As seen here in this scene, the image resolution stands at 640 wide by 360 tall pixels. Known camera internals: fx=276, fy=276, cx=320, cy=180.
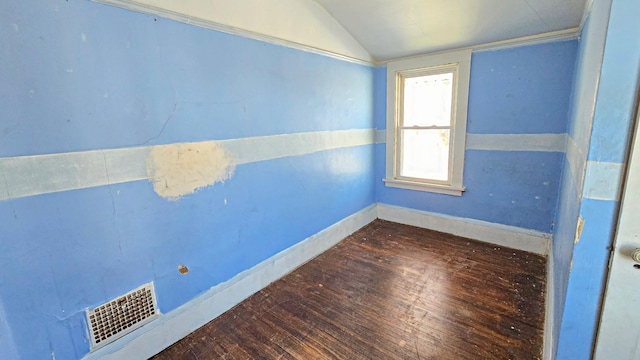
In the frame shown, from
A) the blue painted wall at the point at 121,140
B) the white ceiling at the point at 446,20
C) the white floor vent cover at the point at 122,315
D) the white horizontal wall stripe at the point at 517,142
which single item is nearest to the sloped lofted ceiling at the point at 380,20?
the white ceiling at the point at 446,20

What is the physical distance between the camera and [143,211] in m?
1.67

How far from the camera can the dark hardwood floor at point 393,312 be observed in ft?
5.79

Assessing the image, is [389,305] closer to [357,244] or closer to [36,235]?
[357,244]

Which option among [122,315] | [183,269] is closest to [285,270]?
[183,269]

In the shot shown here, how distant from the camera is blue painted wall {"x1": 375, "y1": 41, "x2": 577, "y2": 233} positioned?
259 centimetres

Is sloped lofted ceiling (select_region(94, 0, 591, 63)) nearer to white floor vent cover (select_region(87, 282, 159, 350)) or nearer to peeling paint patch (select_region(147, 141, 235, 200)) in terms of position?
peeling paint patch (select_region(147, 141, 235, 200))

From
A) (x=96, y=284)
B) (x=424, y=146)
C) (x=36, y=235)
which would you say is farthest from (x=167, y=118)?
(x=424, y=146)

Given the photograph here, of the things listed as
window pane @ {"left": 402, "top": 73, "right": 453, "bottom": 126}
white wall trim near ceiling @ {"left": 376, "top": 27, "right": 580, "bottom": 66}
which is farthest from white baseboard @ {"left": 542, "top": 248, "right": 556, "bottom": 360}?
white wall trim near ceiling @ {"left": 376, "top": 27, "right": 580, "bottom": 66}

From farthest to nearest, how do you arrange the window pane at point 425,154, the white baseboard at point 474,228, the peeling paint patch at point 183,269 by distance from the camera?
the window pane at point 425,154, the white baseboard at point 474,228, the peeling paint patch at point 183,269

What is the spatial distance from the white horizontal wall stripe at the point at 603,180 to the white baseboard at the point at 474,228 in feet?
7.15

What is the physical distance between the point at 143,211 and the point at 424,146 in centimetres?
315

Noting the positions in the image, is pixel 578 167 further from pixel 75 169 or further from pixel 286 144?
pixel 75 169

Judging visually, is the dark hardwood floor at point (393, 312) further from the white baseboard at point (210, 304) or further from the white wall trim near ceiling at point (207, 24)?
the white wall trim near ceiling at point (207, 24)

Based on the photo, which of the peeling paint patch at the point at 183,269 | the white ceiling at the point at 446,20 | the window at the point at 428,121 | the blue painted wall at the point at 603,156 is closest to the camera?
the blue painted wall at the point at 603,156
